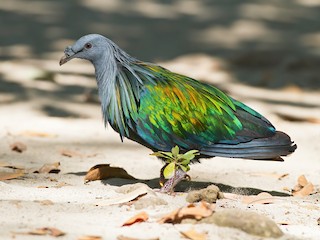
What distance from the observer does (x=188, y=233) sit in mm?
3939

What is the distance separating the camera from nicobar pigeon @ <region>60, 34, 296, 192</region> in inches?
201

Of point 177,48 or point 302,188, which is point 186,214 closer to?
point 302,188

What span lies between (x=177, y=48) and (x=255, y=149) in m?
5.73

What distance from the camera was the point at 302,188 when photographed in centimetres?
562

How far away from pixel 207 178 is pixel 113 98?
112 centimetres

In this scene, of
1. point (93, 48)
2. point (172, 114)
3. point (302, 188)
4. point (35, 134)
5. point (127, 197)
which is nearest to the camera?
point (127, 197)

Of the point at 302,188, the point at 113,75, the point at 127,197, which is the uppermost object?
the point at 113,75

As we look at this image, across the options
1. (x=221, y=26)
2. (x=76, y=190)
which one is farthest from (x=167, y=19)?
(x=76, y=190)

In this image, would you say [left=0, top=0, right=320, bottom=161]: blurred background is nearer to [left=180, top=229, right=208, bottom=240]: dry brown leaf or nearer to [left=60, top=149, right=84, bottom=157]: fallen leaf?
[left=60, top=149, right=84, bottom=157]: fallen leaf

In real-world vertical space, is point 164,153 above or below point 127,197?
above

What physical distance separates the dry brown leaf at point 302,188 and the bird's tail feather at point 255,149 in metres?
0.41

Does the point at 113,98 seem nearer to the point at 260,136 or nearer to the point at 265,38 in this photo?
the point at 260,136

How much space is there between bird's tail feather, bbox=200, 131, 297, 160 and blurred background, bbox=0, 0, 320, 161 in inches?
100

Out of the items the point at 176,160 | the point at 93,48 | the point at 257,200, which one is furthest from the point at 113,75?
the point at 257,200
